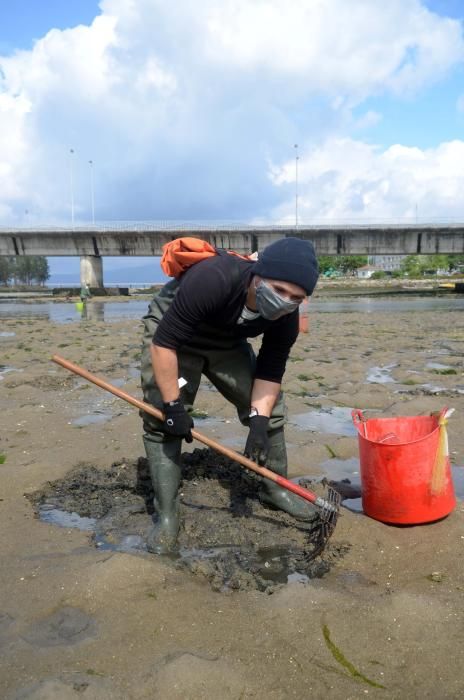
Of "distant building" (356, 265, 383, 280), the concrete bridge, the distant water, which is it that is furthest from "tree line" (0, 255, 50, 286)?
the distant water

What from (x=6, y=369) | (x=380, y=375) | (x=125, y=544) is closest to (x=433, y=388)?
(x=380, y=375)

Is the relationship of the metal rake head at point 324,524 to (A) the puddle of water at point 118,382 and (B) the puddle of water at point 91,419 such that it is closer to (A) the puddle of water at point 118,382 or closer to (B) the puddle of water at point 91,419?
(B) the puddle of water at point 91,419

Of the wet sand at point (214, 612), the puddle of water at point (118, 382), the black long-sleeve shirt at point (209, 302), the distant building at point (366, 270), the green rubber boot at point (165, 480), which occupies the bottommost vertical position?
the distant building at point (366, 270)

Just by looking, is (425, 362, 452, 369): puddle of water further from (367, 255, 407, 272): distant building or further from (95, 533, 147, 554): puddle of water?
(367, 255, 407, 272): distant building

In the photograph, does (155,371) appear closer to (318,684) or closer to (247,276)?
(247,276)

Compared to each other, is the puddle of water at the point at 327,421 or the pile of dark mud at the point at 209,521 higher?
the pile of dark mud at the point at 209,521

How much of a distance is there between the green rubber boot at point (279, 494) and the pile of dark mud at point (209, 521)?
0.06m

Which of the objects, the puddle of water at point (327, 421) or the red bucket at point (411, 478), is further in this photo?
the puddle of water at point (327, 421)

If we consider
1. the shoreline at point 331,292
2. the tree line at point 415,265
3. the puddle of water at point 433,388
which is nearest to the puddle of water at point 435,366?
the puddle of water at point 433,388

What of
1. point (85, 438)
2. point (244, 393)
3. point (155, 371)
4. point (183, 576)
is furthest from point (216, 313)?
point (85, 438)

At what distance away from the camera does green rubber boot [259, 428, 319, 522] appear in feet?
12.5

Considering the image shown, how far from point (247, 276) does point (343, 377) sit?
18.0 ft

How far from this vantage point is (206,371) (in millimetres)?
3738

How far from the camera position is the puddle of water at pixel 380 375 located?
796 centimetres
